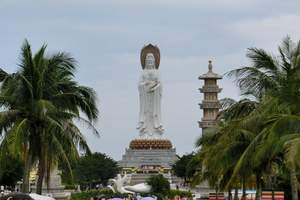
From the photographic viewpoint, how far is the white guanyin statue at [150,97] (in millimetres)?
109000

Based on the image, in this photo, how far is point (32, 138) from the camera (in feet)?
83.2

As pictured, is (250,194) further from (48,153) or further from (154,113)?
(154,113)

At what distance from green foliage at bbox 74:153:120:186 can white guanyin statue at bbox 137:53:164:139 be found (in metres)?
7.04

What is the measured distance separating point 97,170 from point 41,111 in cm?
8387

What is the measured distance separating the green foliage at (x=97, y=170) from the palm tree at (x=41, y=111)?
76814mm

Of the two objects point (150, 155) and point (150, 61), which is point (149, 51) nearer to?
point (150, 61)

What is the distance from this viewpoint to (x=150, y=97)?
109688 mm

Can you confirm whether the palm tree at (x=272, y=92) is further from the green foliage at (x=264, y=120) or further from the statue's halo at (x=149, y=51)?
the statue's halo at (x=149, y=51)

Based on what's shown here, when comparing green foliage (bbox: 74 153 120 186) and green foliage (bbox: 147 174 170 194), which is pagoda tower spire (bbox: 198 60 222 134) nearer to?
green foliage (bbox: 74 153 120 186)

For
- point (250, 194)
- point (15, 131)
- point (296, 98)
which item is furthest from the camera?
point (250, 194)

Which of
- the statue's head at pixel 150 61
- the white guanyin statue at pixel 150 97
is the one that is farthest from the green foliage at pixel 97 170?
the statue's head at pixel 150 61

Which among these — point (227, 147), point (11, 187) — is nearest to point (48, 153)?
point (227, 147)

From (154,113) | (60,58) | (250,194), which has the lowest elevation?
(250,194)

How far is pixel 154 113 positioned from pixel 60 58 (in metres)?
84.1
